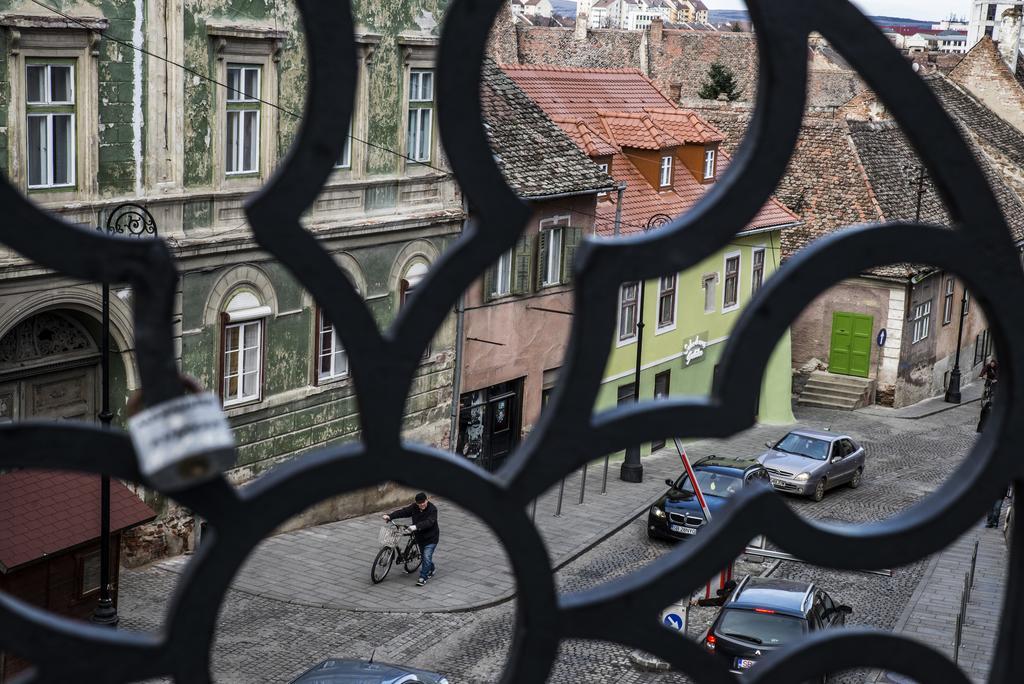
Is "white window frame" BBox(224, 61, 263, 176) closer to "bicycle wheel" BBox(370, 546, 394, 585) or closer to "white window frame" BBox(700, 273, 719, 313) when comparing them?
"bicycle wheel" BBox(370, 546, 394, 585)

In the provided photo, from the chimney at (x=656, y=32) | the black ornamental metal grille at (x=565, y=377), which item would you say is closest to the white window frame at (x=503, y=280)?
the black ornamental metal grille at (x=565, y=377)

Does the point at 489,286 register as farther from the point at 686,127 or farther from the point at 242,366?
the point at 686,127

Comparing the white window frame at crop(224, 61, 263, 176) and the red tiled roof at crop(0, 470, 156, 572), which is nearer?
the red tiled roof at crop(0, 470, 156, 572)

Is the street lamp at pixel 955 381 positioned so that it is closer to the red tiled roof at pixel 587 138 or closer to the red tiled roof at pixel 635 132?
the red tiled roof at pixel 635 132

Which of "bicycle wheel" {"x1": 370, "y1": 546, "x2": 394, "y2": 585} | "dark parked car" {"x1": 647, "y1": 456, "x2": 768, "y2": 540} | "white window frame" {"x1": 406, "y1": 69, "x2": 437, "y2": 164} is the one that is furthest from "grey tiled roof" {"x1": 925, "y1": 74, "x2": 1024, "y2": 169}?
"bicycle wheel" {"x1": 370, "y1": 546, "x2": 394, "y2": 585}

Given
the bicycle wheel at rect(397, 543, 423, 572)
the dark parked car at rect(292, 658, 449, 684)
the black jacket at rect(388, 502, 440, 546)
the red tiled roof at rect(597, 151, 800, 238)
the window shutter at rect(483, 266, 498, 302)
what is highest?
the red tiled roof at rect(597, 151, 800, 238)

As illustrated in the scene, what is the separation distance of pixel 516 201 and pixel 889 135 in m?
39.3

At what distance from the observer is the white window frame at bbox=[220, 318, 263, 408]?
19469mm

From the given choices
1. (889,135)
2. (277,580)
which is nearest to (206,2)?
(277,580)

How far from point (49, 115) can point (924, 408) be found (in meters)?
26.7

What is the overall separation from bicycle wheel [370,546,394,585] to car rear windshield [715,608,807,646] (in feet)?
16.8

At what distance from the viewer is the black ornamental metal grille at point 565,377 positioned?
255cm

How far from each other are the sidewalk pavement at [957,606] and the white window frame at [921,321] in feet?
40.6

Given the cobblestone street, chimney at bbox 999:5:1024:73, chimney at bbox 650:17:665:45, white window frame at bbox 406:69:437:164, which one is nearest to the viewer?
the cobblestone street
